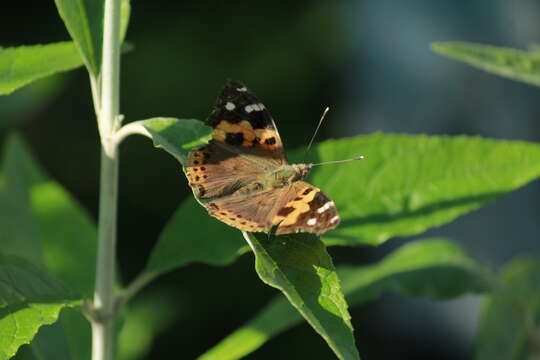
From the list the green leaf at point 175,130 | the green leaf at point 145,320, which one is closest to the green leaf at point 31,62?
the green leaf at point 175,130

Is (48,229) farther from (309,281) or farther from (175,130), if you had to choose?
(309,281)

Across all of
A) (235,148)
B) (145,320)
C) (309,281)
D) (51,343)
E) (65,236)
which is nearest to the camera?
(309,281)

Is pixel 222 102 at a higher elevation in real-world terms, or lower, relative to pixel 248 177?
higher

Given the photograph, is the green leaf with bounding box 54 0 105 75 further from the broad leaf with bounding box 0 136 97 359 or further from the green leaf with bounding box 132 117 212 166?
the broad leaf with bounding box 0 136 97 359

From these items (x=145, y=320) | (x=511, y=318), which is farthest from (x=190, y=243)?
(x=145, y=320)

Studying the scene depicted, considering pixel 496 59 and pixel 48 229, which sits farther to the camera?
pixel 48 229

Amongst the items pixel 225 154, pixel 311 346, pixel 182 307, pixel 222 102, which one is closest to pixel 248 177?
pixel 225 154

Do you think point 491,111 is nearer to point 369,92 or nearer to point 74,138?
Result: point 369,92
